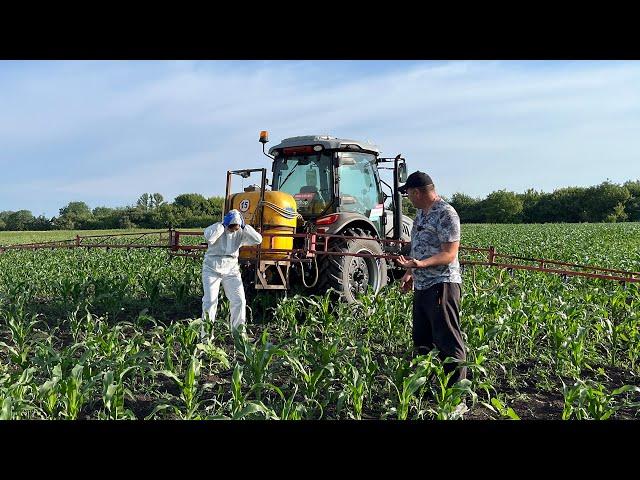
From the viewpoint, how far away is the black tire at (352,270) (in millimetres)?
6793

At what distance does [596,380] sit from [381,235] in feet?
12.4

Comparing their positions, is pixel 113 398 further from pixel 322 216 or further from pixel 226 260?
pixel 322 216

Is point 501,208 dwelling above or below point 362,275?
above

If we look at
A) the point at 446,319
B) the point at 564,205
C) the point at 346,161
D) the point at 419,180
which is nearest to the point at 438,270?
the point at 446,319

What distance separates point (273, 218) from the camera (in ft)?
21.5

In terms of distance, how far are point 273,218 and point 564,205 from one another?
60.6m

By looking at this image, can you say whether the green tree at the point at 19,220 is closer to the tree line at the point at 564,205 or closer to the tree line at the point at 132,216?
the tree line at the point at 132,216

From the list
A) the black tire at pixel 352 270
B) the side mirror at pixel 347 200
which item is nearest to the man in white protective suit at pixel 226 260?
the black tire at pixel 352 270

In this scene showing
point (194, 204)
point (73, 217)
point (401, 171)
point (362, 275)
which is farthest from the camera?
point (73, 217)
